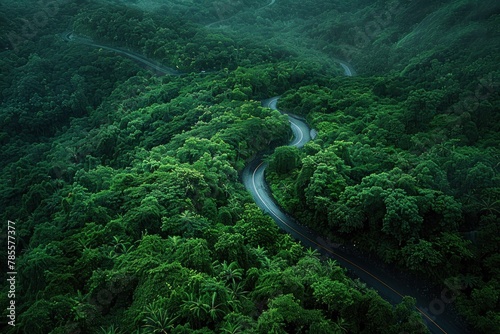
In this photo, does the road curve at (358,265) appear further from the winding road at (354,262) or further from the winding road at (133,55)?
the winding road at (133,55)

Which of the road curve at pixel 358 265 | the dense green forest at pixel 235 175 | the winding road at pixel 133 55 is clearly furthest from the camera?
the winding road at pixel 133 55

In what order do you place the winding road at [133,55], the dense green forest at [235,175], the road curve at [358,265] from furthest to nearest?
the winding road at [133,55], the road curve at [358,265], the dense green forest at [235,175]

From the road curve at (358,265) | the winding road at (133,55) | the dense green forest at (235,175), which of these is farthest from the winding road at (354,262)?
the winding road at (133,55)

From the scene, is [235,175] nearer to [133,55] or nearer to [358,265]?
[358,265]

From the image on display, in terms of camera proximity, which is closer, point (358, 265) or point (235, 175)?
point (358, 265)

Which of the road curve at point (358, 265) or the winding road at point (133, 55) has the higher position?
the winding road at point (133, 55)

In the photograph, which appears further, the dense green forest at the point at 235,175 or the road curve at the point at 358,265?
the road curve at the point at 358,265

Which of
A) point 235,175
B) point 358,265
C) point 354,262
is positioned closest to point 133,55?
point 235,175
